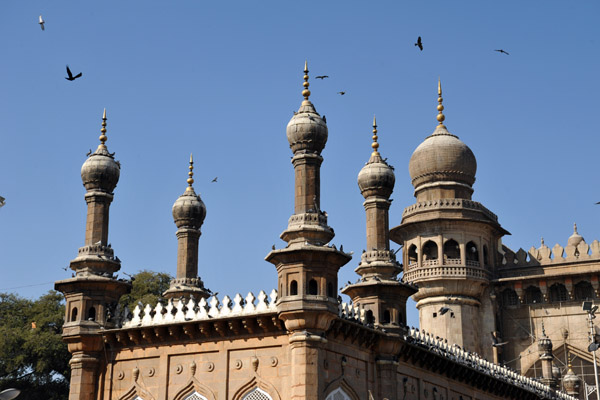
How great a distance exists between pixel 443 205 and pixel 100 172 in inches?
864

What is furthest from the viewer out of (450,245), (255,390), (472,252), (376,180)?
(472,252)

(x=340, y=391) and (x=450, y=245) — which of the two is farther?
(x=450, y=245)

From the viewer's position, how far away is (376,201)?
94.7 ft

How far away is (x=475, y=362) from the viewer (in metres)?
33.5

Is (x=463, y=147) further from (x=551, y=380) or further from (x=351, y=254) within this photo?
(x=351, y=254)

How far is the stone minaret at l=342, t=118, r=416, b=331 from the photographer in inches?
1085

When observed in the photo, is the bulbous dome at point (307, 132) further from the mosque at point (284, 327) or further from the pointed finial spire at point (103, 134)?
the pointed finial spire at point (103, 134)

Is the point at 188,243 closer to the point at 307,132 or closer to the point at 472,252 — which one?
the point at 307,132

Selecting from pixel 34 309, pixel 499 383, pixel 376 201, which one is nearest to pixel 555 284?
pixel 499 383

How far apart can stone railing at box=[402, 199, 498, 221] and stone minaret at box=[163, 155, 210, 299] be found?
16.7 m

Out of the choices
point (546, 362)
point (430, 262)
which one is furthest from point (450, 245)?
point (546, 362)

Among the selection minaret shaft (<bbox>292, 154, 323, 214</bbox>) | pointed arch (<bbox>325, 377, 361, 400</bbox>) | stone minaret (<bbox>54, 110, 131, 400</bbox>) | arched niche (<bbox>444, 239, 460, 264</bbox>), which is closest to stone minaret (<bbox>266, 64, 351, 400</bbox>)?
minaret shaft (<bbox>292, 154, 323, 214</bbox>)

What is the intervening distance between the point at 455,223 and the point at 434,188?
2144 millimetres

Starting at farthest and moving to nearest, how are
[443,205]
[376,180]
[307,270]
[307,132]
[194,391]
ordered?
1. [443,205]
2. [376,180]
3. [194,391]
4. [307,132]
5. [307,270]
